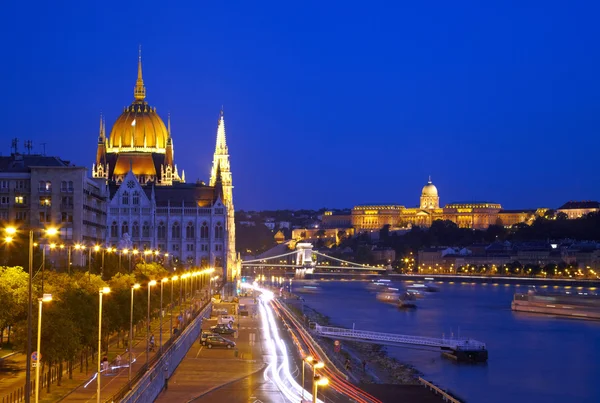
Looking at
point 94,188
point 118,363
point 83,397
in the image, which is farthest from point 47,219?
point 83,397

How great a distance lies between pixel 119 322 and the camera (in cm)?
4250

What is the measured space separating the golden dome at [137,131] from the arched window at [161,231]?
771 inches

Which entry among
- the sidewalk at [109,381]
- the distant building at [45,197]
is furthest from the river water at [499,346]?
the distant building at [45,197]

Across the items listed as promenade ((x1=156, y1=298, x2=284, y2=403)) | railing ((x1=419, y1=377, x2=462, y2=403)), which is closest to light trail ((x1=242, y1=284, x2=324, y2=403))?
promenade ((x1=156, y1=298, x2=284, y2=403))

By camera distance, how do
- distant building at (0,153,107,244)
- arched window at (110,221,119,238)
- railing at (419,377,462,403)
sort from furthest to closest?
arched window at (110,221,119,238), distant building at (0,153,107,244), railing at (419,377,462,403)

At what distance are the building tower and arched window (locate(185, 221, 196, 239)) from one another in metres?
4.40

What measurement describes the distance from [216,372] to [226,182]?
110m

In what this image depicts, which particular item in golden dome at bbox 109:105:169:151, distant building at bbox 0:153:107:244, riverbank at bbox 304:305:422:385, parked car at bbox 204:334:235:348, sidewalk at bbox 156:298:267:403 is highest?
golden dome at bbox 109:105:169:151

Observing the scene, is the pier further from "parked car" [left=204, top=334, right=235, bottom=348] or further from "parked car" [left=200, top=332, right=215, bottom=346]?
"parked car" [left=204, top=334, right=235, bottom=348]

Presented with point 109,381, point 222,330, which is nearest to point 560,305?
point 222,330

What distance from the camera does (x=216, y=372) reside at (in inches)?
1604

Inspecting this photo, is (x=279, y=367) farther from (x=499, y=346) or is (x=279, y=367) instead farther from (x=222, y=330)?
(x=499, y=346)

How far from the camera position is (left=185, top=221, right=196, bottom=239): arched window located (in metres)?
126

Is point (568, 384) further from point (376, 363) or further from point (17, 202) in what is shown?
point (17, 202)
